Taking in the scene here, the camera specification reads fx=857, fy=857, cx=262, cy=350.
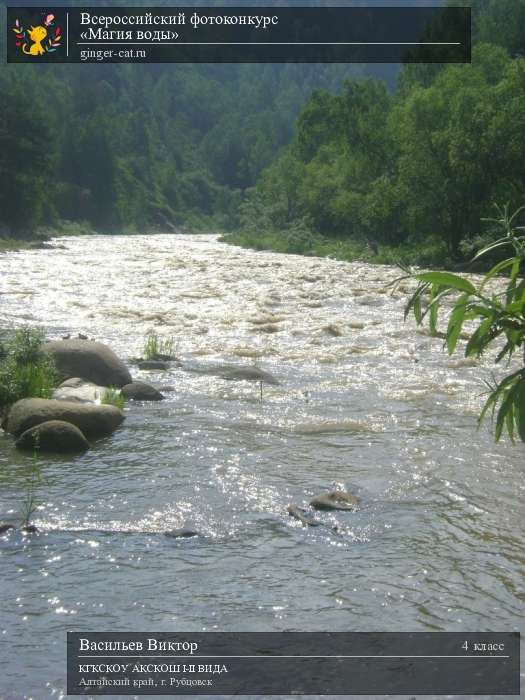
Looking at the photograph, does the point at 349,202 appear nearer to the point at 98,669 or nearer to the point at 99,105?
the point at 98,669

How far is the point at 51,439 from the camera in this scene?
25.6 feet

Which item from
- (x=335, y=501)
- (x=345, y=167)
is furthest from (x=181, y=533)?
(x=345, y=167)

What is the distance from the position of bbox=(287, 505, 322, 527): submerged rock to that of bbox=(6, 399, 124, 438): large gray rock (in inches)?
116

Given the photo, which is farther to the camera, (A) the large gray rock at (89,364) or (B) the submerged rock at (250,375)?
(B) the submerged rock at (250,375)

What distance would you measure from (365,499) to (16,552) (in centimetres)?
260

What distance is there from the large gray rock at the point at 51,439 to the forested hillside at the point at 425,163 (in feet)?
46.3

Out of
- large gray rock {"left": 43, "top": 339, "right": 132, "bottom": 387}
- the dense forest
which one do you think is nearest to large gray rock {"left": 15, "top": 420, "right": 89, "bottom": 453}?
large gray rock {"left": 43, "top": 339, "right": 132, "bottom": 387}

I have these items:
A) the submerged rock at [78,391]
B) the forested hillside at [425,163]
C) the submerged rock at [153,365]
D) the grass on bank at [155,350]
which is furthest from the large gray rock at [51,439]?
the forested hillside at [425,163]

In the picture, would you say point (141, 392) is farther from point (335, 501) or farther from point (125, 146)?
point (125, 146)

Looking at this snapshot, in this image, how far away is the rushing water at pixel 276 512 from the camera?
4457 millimetres

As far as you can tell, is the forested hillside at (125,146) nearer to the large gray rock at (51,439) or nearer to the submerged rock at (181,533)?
the large gray rock at (51,439)

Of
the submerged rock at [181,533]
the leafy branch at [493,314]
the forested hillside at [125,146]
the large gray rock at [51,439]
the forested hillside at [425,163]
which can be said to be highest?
the forested hillside at [125,146]

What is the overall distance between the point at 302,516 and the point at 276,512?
0.25m

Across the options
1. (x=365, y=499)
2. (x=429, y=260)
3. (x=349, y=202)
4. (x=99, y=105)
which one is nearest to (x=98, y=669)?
(x=365, y=499)
